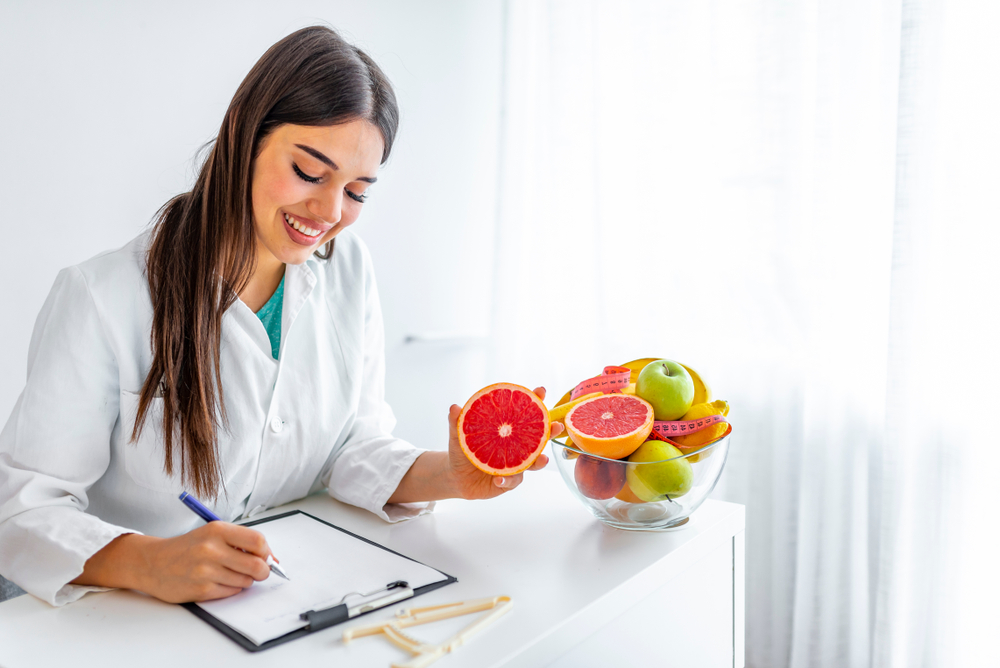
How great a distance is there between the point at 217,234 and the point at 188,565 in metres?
0.53

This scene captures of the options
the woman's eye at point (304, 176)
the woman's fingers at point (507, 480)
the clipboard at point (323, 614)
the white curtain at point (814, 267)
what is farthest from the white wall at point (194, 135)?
the woman's fingers at point (507, 480)

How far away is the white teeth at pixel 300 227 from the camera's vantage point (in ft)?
3.55

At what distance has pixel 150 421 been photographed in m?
1.02

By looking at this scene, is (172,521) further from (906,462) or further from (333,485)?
(906,462)

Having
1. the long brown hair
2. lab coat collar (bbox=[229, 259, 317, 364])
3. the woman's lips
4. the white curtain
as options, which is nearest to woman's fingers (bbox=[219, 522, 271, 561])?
the long brown hair

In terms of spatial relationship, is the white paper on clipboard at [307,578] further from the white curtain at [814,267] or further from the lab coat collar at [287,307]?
the white curtain at [814,267]

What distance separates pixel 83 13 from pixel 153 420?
39.8 inches

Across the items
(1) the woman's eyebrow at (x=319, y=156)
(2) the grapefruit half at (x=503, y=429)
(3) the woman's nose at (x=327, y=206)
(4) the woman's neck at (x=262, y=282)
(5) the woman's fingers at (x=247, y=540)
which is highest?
(1) the woman's eyebrow at (x=319, y=156)

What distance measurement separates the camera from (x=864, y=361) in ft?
5.91

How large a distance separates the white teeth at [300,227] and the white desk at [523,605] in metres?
0.45

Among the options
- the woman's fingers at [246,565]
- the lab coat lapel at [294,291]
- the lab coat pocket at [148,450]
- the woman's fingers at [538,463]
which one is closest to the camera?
the woman's fingers at [246,565]

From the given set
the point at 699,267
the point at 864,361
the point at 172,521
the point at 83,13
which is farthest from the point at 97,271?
the point at 864,361

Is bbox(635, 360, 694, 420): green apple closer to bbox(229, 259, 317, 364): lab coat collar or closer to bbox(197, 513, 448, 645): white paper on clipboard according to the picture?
bbox(197, 513, 448, 645): white paper on clipboard

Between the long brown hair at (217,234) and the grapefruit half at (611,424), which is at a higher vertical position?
the long brown hair at (217,234)
